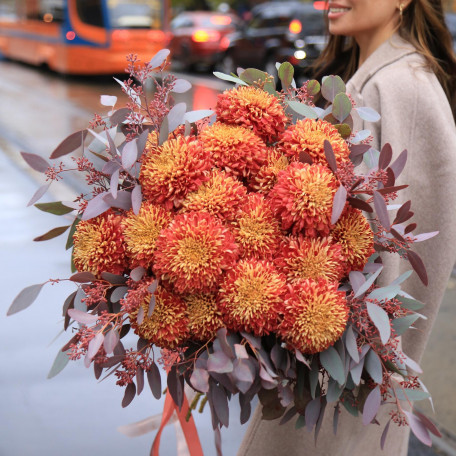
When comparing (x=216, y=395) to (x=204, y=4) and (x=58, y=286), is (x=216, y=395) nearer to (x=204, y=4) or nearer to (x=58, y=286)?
(x=58, y=286)

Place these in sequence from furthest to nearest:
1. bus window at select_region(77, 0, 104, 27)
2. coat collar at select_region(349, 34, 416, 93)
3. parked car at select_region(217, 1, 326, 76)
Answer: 1. bus window at select_region(77, 0, 104, 27)
2. parked car at select_region(217, 1, 326, 76)
3. coat collar at select_region(349, 34, 416, 93)

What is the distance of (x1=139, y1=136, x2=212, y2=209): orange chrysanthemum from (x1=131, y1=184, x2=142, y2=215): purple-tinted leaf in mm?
14

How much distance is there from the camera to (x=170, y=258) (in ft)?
4.21

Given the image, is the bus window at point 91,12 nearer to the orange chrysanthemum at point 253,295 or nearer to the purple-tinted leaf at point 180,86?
the purple-tinted leaf at point 180,86

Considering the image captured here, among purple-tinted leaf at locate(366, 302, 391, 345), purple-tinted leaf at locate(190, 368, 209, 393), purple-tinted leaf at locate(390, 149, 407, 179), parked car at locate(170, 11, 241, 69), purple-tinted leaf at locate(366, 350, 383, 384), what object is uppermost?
purple-tinted leaf at locate(390, 149, 407, 179)

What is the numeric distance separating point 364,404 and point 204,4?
3859cm

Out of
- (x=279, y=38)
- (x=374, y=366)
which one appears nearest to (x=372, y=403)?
(x=374, y=366)

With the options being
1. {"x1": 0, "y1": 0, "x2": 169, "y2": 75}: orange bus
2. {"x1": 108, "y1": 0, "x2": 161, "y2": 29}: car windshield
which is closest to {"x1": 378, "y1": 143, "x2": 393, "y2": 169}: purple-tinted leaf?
{"x1": 0, "y1": 0, "x2": 169, "y2": 75}: orange bus

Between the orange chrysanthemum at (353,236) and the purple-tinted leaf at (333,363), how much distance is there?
0.17 m

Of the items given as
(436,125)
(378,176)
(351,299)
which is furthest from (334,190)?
(436,125)

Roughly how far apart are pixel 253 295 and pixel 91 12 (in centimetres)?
1618

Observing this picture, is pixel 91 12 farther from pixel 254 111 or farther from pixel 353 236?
pixel 353 236

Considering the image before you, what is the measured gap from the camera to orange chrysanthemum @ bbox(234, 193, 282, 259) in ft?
4.43

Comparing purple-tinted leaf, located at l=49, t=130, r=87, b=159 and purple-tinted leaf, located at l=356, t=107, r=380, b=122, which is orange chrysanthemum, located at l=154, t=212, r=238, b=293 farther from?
purple-tinted leaf, located at l=356, t=107, r=380, b=122
